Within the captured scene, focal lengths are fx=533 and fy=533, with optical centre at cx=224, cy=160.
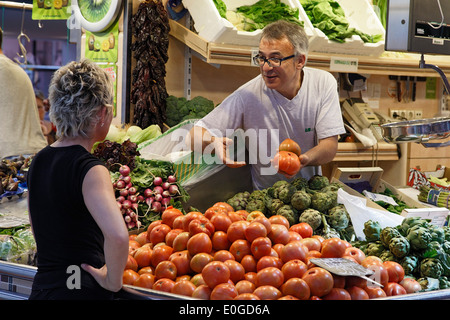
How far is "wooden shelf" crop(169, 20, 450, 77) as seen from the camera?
3961 mm

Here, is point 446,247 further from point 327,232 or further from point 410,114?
point 410,114

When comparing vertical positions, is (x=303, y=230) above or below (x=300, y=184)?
below

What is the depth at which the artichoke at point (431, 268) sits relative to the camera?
2.16 m

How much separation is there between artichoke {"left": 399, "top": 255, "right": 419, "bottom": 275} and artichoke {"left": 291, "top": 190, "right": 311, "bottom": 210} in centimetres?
54

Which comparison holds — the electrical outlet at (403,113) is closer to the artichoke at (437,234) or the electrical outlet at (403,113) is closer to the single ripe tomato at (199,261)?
the artichoke at (437,234)

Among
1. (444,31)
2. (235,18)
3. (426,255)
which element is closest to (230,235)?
(426,255)

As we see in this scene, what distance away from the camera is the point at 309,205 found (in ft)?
8.66

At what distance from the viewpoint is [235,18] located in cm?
427

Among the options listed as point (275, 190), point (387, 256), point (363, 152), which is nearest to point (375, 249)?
point (387, 256)

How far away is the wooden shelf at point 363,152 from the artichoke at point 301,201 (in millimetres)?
2301

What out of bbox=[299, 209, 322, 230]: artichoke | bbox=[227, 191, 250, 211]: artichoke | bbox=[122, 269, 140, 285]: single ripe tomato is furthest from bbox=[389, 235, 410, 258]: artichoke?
bbox=[122, 269, 140, 285]: single ripe tomato

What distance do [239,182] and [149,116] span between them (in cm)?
124

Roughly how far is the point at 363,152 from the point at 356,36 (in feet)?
3.61
